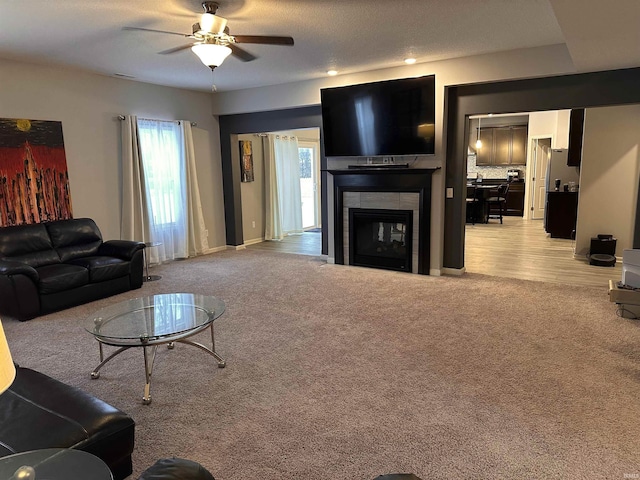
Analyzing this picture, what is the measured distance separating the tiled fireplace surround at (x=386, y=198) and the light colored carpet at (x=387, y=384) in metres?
0.98

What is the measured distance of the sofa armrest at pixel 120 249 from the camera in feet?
17.1

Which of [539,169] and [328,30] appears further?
[539,169]

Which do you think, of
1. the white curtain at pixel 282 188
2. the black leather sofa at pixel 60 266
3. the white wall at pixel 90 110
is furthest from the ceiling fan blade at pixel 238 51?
the white curtain at pixel 282 188

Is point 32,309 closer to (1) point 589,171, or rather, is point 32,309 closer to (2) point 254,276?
(2) point 254,276

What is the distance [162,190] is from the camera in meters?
6.62

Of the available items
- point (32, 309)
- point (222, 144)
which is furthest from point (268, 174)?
point (32, 309)

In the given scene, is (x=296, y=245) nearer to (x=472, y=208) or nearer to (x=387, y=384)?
(x=472, y=208)

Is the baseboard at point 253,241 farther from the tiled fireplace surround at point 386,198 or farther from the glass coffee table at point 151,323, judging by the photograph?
the glass coffee table at point 151,323

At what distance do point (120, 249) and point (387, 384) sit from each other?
381cm

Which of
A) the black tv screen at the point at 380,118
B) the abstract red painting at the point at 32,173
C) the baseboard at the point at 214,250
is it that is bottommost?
the baseboard at the point at 214,250

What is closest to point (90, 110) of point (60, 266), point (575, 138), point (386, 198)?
point (60, 266)

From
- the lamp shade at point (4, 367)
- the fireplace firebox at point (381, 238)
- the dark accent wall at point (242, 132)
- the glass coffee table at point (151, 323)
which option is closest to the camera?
the lamp shade at point (4, 367)

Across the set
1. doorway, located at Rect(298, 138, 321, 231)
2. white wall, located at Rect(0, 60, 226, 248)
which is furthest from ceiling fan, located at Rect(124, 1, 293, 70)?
doorway, located at Rect(298, 138, 321, 231)

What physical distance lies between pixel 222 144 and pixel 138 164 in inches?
71.8
